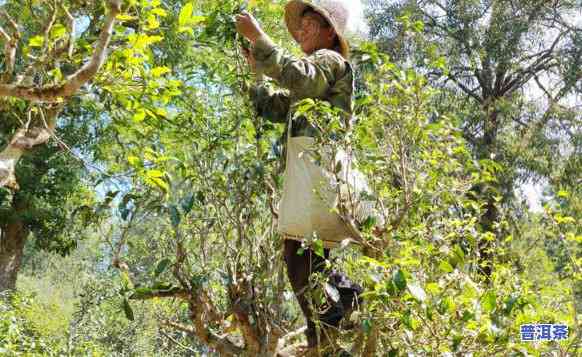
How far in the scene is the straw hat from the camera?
2.41 meters

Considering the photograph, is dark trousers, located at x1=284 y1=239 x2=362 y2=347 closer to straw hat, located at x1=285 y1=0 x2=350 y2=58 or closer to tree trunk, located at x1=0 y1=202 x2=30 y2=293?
straw hat, located at x1=285 y1=0 x2=350 y2=58

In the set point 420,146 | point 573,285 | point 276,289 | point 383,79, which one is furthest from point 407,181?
point 276,289

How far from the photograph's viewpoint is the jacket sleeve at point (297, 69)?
6.69 feet

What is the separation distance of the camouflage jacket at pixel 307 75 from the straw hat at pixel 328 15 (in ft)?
0.71

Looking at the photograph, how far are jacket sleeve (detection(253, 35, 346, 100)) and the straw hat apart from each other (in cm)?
28

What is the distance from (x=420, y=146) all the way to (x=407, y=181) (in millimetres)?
140

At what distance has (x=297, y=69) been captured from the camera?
6.64 ft

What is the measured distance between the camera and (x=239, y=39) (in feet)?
8.23

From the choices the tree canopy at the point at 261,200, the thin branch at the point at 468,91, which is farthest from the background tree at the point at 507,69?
the tree canopy at the point at 261,200

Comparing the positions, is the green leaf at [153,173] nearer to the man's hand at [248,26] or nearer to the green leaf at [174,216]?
the green leaf at [174,216]

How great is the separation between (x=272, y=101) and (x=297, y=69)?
413mm

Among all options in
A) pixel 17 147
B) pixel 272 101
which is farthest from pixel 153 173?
pixel 17 147

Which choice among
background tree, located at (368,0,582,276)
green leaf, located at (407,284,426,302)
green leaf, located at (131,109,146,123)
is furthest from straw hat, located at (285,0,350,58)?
background tree, located at (368,0,582,276)

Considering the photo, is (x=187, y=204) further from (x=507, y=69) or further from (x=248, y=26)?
(x=507, y=69)
